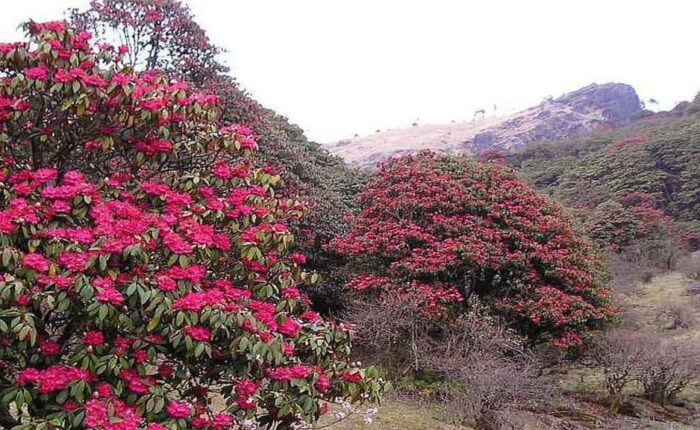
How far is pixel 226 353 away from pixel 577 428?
26.1 feet

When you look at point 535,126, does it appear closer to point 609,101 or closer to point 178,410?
point 609,101

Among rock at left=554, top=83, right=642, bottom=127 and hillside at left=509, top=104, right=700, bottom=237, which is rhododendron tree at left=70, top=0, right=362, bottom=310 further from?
rock at left=554, top=83, right=642, bottom=127

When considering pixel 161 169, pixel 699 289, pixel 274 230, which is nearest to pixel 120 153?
pixel 161 169

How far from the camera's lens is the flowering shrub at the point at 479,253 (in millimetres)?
11312

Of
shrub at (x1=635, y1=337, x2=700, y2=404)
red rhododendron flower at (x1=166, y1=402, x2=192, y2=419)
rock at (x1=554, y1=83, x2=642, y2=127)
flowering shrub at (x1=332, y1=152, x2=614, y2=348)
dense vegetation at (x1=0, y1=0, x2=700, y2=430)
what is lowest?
shrub at (x1=635, y1=337, x2=700, y2=404)

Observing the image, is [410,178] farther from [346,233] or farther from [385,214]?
[346,233]

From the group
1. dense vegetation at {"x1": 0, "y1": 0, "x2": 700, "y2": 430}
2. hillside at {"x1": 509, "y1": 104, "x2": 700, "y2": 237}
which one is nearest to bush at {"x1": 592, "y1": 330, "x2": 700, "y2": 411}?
dense vegetation at {"x1": 0, "y1": 0, "x2": 700, "y2": 430}

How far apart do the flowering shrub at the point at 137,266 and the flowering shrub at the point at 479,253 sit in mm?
7282

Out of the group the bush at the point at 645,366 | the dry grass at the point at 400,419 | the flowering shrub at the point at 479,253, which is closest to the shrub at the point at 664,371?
the bush at the point at 645,366

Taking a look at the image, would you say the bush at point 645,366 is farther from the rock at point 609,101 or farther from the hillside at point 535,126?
the rock at point 609,101

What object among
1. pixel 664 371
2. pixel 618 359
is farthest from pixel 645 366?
pixel 618 359

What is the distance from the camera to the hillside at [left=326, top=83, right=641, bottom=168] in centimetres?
5691

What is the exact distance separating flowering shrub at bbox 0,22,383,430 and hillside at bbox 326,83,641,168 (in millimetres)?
50616

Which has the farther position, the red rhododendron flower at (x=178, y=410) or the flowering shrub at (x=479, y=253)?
the flowering shrub at (x=479, y=253)
